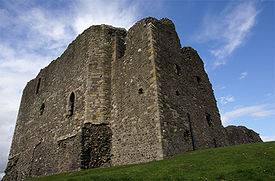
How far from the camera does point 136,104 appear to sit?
1309 cm

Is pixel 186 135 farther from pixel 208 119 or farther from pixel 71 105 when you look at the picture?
pixel 71 105

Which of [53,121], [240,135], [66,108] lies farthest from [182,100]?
[240,135]

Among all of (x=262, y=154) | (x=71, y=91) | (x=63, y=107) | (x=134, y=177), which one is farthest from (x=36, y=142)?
(x=262, y=154)

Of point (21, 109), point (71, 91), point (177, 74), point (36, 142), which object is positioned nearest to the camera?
point (177, 74)

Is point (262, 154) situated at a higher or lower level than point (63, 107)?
lower

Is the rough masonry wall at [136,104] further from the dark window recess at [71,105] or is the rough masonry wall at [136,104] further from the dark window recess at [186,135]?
the dark window recess at [71,105]

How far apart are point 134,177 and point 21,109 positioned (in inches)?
821

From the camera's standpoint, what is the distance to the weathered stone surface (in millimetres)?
20328

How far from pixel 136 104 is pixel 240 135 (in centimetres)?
1398

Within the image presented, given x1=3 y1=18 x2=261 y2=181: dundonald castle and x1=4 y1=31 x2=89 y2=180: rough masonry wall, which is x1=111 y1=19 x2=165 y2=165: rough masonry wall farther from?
x1=4 y1=31 x2=89 y2=180: rough masonry wall

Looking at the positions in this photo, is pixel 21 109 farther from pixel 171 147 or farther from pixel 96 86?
pixel 171 147

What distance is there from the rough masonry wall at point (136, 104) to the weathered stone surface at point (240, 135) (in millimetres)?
10748

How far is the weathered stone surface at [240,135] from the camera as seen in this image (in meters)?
20.3

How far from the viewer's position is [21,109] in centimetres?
2433
